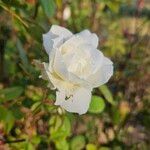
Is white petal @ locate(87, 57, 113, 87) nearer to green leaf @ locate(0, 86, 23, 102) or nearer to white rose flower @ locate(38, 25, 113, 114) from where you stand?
white rose flower @ locate(38, 25, 113, 114)

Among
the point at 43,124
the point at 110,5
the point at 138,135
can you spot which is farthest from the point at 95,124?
the point at 110,5

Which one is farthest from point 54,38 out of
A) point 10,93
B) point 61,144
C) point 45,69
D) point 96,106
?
point 61,144

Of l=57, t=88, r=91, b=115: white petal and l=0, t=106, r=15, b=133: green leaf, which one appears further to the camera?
l=0, t=106, r=15, b=133: green leaf

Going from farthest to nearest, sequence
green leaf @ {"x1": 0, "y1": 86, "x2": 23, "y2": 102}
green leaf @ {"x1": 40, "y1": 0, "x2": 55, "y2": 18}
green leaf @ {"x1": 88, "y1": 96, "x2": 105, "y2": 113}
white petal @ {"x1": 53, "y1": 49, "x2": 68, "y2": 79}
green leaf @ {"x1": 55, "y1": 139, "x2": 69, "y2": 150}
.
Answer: green leaf @ {"x1": 55, "y1": 139, "x2": 69, "y2": 150}
green leaf @ {"x1": 88, "y1": 96, "x2": 105, "y2": 113}
green leaf @ {"x1": 0, "y1": 86, "x2": 23, "y2": 102}
green leaf @ {"x1": 40, "y1": 0, "x2": 55, "y2": 18}
white petal @ {"x1": 53, "y1": 49, "x2": 68, "y2": 79}

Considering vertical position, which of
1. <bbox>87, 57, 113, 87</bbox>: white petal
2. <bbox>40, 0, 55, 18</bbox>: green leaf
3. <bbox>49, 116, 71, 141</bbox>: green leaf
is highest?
<bbox>40, 0, 55, 18</bbox>: green leaf

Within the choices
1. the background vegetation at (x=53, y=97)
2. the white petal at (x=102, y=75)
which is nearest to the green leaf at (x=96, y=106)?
the background vegetation at (x=53, y=97)

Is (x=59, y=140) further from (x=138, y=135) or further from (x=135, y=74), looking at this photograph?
(x=135, y=74)

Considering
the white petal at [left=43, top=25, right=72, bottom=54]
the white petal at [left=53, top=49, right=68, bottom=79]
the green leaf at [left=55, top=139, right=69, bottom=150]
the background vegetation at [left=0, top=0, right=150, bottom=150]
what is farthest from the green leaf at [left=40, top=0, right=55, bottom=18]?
the green leaf at [left=55, top=139, right=69, bottom=150]

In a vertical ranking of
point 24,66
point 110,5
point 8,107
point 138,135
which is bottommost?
point 138,135
